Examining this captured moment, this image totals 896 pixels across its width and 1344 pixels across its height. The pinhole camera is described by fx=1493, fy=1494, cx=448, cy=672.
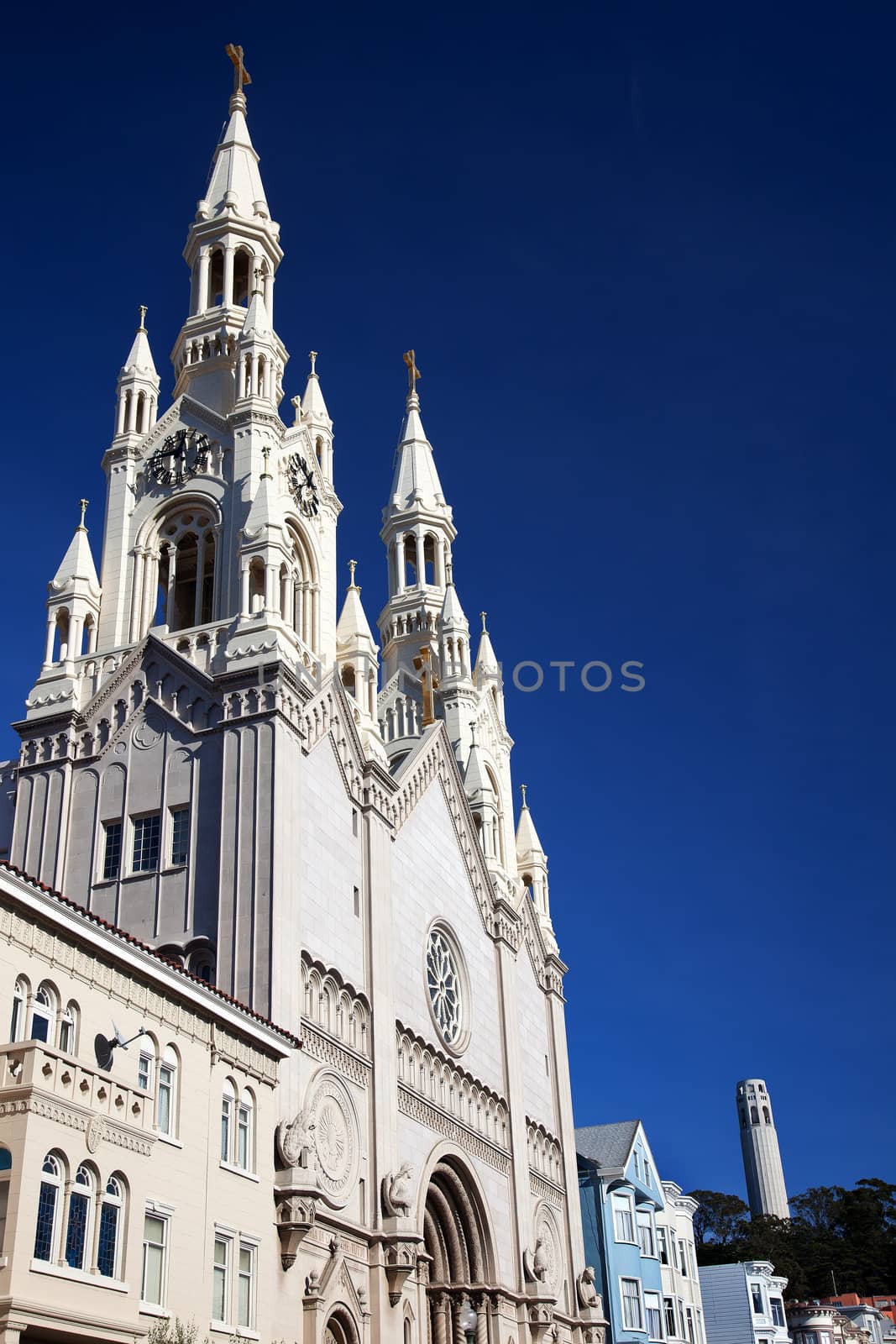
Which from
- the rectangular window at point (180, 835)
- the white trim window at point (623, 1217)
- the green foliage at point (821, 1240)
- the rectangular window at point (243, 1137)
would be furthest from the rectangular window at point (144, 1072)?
the green foliage at point (821, 1240)

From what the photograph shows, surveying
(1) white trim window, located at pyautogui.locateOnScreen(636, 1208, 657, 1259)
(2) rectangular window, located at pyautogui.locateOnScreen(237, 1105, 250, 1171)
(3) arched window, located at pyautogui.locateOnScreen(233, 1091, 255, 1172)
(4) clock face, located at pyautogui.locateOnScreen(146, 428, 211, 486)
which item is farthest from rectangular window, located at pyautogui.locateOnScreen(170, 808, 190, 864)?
(1) white trim window, located at pyautogui.locateOnScreen(636, 1208, 657, 1259)

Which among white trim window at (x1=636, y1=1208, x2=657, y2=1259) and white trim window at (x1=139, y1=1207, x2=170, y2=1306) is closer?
white trim window at (x1=139, y1=1207, x2=170, y2=1306)

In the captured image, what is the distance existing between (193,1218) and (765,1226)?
331 feet

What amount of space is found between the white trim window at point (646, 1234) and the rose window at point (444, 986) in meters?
23.5

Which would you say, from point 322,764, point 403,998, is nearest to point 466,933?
point 403,998

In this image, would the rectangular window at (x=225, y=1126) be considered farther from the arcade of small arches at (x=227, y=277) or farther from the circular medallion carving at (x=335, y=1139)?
the arcade of small arches at (x=227, y=277)

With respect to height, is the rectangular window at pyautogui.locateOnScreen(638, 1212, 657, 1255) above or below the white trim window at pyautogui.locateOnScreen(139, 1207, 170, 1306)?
above

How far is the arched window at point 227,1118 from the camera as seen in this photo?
31625mm

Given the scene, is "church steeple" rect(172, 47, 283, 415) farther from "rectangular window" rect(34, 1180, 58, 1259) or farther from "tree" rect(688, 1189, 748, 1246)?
"tree" rect(688, 1189, 748, 1246)

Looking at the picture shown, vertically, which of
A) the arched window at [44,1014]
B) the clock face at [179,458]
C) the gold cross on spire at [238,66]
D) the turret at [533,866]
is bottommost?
the arched window at [44,1014]

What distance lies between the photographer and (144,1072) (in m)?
29.4

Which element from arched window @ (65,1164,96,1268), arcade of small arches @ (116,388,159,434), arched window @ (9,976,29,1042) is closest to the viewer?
arched window @ (65,1164,96,1268)

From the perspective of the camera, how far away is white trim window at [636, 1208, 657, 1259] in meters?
69.3

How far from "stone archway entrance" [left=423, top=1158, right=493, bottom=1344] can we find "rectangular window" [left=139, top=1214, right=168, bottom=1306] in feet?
65.6
